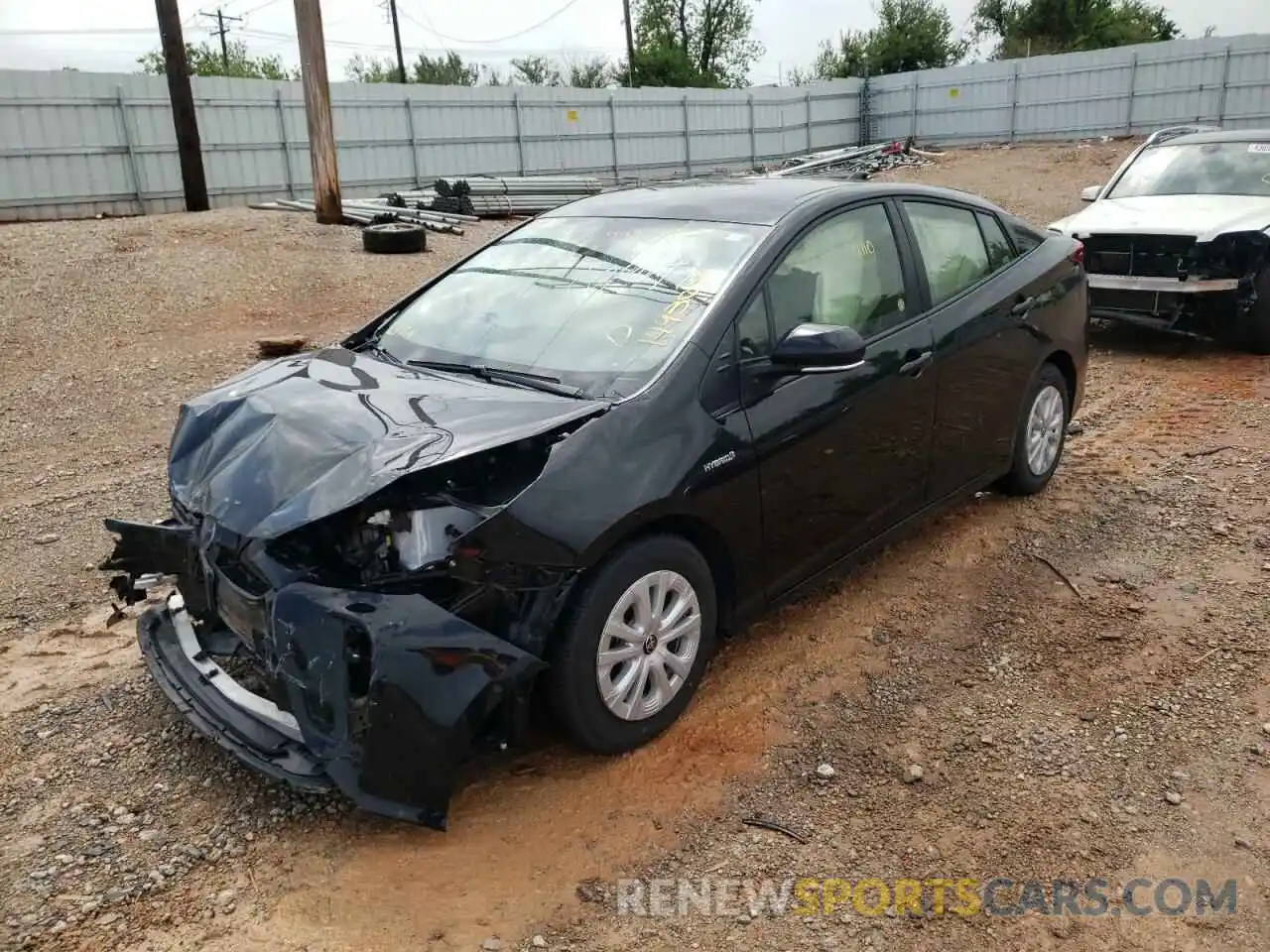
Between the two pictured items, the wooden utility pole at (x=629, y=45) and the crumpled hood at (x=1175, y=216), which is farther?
the wooden utility pole at (x=629, y=45)

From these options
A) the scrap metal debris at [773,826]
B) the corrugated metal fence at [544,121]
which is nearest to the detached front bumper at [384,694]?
the scrap metal debris at [773,826]

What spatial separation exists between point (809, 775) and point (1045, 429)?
292cm

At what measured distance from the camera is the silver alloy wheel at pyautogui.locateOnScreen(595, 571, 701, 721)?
312cm

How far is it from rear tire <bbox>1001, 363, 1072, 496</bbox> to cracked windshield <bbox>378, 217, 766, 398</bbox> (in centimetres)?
212

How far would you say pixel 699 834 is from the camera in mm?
2961

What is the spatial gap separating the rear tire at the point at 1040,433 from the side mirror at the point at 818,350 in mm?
1916

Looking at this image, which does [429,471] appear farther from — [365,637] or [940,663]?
[940,663]

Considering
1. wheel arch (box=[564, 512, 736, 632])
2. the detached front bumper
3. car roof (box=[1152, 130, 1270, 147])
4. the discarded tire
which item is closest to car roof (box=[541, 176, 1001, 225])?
wheel arch (box=[564, 512, 736, 632])

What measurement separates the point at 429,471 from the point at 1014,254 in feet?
11.3

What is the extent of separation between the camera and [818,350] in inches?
136

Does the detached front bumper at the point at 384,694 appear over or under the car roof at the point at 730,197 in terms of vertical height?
under

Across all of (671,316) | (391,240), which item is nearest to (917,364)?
(671,316)

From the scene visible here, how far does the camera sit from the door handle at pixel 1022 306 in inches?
190

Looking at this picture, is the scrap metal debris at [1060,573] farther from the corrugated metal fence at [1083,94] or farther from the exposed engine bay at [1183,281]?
the corrugated metal fence at [1083,94]
